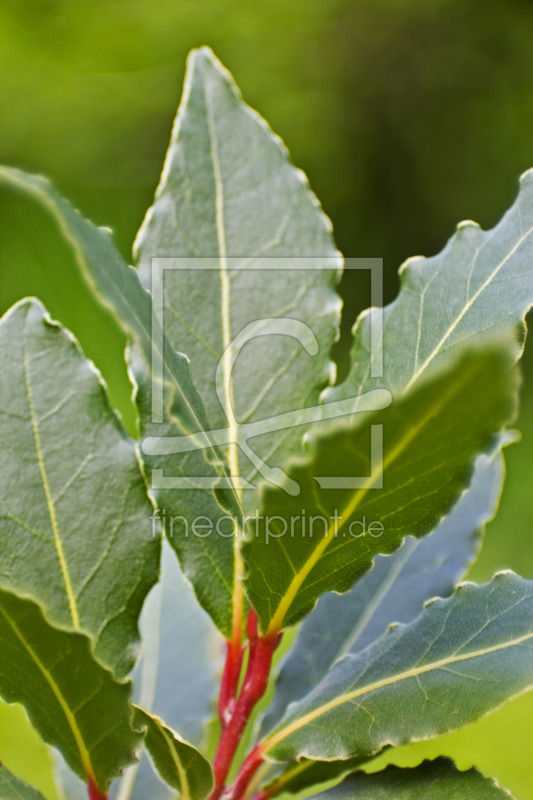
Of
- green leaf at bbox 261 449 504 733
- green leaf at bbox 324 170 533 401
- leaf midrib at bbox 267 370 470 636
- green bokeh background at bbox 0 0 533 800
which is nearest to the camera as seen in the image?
leaf midrib at bbox 267 370 470 636

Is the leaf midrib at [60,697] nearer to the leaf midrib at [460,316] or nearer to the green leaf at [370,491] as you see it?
the green leaf at [370,491]

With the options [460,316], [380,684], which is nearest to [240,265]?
[460,316]

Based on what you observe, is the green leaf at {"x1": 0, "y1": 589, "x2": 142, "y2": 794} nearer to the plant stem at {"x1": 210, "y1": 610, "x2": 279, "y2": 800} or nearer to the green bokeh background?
the plant stem at {"x1": 210, "y1": 610, "x2": 279, "y2": 800}

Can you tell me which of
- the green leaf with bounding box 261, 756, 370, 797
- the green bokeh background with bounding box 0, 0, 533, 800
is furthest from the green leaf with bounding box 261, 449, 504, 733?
the green bokeh background with bounding box 0, 0, 533, 800

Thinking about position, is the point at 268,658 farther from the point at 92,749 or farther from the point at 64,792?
the point at 64,792

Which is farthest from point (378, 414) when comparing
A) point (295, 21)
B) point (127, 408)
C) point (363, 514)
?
point (295, 21)
